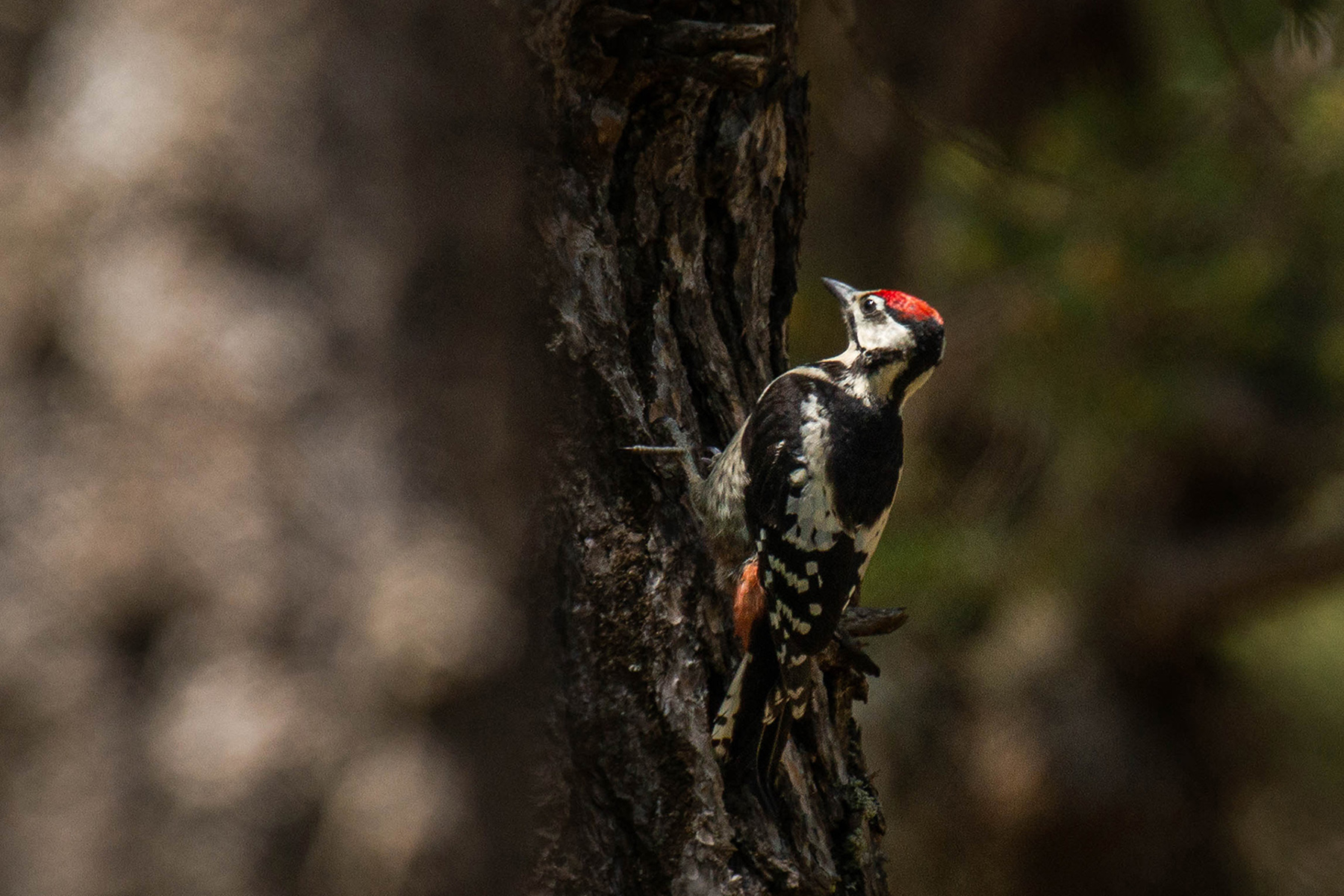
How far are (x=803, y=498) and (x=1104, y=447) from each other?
253 cm

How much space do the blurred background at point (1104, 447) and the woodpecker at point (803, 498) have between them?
A: 153 cm

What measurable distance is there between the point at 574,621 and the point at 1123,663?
4.62 meters

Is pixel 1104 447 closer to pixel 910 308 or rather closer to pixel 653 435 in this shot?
pixel 910 308

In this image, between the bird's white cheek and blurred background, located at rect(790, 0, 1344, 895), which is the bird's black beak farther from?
blurred background, located at rect(790, 0, 1344, 895)

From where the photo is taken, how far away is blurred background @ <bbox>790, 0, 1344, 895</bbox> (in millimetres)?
4297

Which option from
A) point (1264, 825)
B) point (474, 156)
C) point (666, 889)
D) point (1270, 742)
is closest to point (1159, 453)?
point (1270, 742)

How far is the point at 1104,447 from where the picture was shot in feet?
15.1

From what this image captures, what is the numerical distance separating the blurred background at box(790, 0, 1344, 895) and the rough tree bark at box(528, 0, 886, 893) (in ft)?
7.55

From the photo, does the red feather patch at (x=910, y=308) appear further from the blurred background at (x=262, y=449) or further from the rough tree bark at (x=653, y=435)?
the blurred background at (x=262, y=449)

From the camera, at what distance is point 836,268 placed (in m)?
5.19

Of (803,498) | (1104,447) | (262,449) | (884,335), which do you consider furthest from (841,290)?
(262,449)

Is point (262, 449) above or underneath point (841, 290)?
above

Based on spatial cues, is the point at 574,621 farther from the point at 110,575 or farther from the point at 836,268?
the point at 836,268

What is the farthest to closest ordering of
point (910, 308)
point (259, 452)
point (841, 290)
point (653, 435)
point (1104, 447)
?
point (1104, 447) → point (841, 290) → point (910, 308) → point (653, 435) → point (259, 452)
